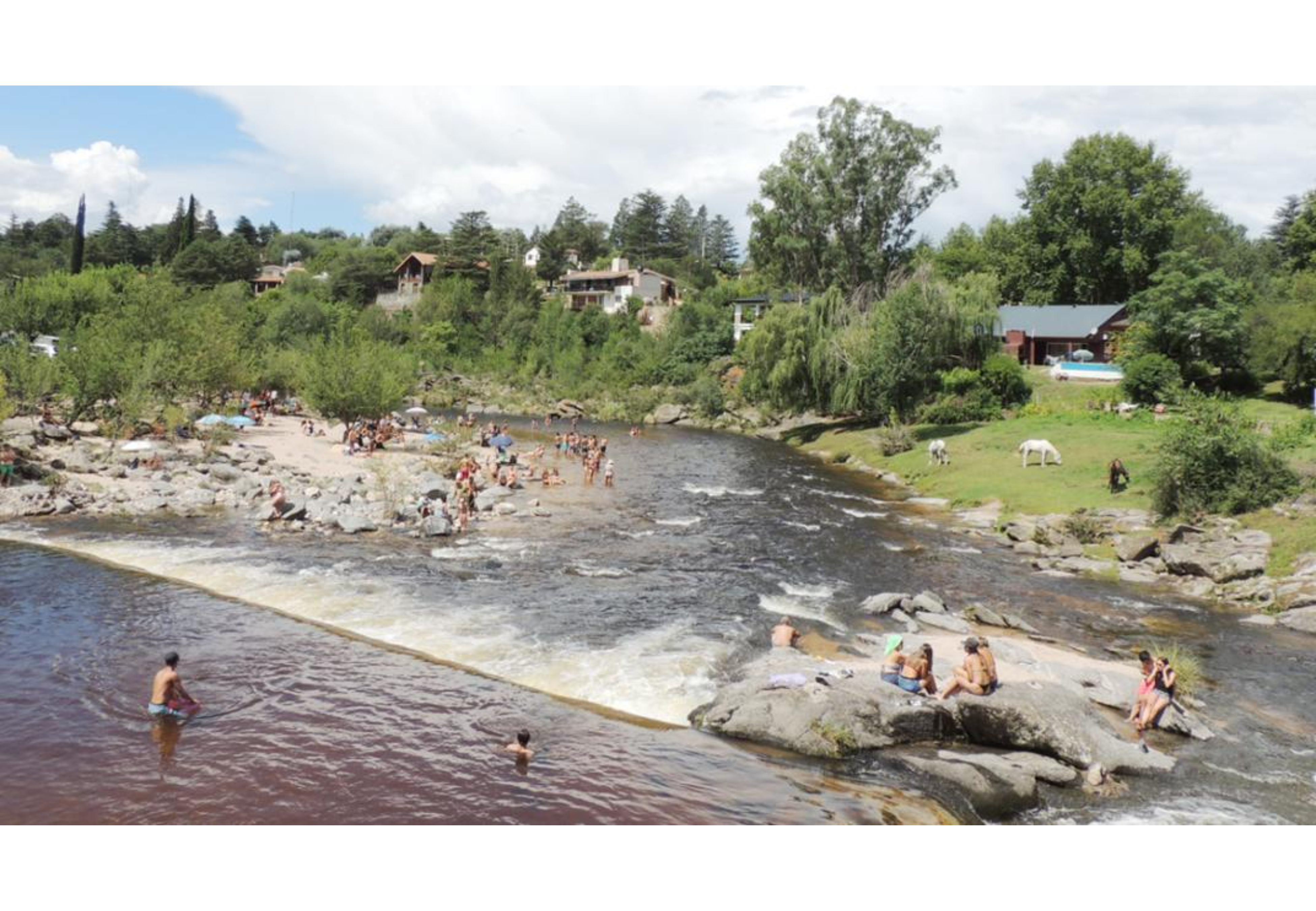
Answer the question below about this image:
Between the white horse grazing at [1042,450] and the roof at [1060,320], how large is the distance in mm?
27668

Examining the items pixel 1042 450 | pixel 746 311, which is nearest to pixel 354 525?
pixel 1042 450

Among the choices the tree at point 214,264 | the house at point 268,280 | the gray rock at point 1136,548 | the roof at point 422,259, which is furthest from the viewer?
the house at point 268,280

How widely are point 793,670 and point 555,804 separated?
660 cm

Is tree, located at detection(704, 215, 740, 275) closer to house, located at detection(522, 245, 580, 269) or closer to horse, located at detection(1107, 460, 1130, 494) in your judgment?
house, located at detection(522, 245, 580, 269)

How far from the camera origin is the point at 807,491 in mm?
41781

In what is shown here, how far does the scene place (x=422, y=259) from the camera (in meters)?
127

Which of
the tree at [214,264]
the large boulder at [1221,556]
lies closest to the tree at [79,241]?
the tree at [214,264]

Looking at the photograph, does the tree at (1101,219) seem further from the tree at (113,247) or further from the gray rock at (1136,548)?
the tree at (113,247)

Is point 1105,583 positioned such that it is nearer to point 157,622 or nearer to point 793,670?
point 793,670

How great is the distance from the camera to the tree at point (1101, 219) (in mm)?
74875

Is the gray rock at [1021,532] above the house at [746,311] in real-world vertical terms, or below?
below

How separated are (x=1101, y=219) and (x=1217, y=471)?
2236 inches

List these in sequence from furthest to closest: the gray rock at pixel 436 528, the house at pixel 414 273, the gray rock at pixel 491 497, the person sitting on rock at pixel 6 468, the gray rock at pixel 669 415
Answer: the house at pixel 414 273 < the gray rock at pixel 669 415 < the gray rock at pixel 491 497 < the person sitting on rock at pixel 6 468 < the gray rock at pixel 436 528
